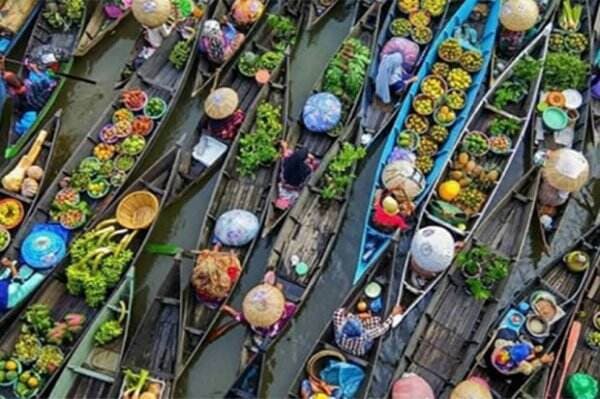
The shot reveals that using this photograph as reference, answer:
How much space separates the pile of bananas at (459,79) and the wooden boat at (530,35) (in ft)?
2.65

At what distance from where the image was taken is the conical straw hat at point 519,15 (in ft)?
56.2

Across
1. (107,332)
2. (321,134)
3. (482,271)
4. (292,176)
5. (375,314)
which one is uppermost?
(321,134)

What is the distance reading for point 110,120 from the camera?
661 inches

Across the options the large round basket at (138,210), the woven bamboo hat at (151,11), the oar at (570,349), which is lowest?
the large round basket at (138,210)

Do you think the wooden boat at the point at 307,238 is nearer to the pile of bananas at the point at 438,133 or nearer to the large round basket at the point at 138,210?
the pile of bananas at the point at 438,133

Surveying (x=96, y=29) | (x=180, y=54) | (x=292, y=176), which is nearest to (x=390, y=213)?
(x=292, y=176)

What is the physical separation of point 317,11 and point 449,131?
4985mm

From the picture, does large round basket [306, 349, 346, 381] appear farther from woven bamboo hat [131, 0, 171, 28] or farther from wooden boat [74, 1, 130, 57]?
wooden boat [74, 1, 130, 57]

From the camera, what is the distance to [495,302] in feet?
49.2

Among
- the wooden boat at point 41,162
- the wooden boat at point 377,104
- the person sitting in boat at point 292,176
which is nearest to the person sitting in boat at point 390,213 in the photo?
the person sitting in boat at point 292,176

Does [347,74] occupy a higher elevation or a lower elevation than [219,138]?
higher

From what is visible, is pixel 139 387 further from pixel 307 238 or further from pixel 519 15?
pixel 519 15

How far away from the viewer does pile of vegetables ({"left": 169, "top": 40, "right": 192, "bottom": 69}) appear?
1773cm

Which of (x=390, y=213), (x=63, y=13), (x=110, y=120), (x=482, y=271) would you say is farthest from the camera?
(x=63, y=13)
